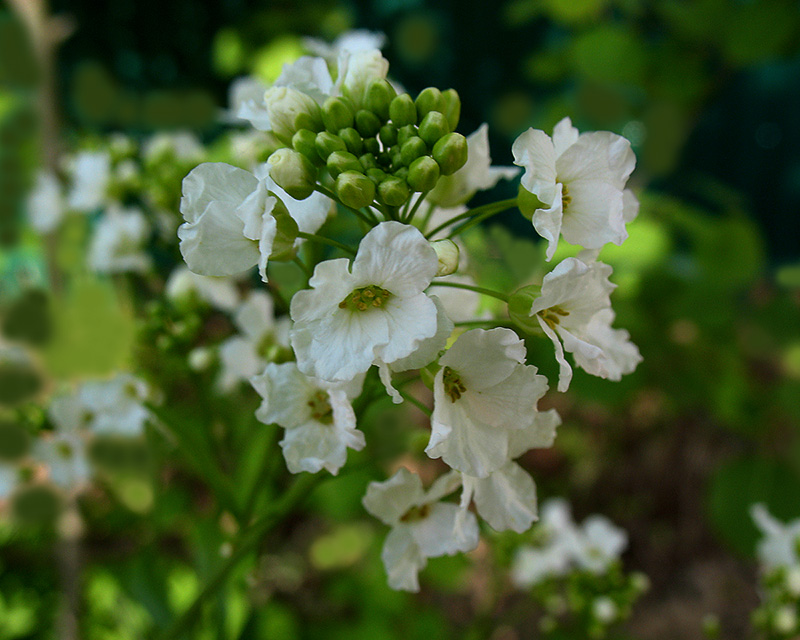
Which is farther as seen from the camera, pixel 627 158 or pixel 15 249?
pixel 15 249

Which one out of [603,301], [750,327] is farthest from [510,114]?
[603,301]

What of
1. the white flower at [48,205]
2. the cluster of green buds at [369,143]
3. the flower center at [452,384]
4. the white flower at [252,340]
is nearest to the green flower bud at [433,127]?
the cluster of green buds at [369,143]

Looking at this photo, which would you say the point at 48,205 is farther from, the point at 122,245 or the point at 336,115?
the point at 336,115

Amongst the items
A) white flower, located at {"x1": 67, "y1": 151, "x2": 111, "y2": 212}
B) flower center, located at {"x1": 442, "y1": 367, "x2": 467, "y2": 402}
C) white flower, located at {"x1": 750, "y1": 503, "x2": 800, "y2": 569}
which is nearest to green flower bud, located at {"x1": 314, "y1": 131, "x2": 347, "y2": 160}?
flower center, located at {"x1": 442, "y1": 367, "x2": 467, "y2": 402}

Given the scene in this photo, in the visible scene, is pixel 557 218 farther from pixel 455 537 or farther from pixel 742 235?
pixel 742 235

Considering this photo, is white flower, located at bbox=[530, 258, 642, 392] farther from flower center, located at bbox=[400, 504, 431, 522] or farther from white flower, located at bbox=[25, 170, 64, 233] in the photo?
white flower, located at bbox=[25, 170, 64, 233]

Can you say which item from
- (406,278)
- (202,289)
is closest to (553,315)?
(406,278)

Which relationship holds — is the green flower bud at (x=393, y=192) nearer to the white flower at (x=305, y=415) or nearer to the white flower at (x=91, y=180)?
the white flower at (x=305, y=415)
